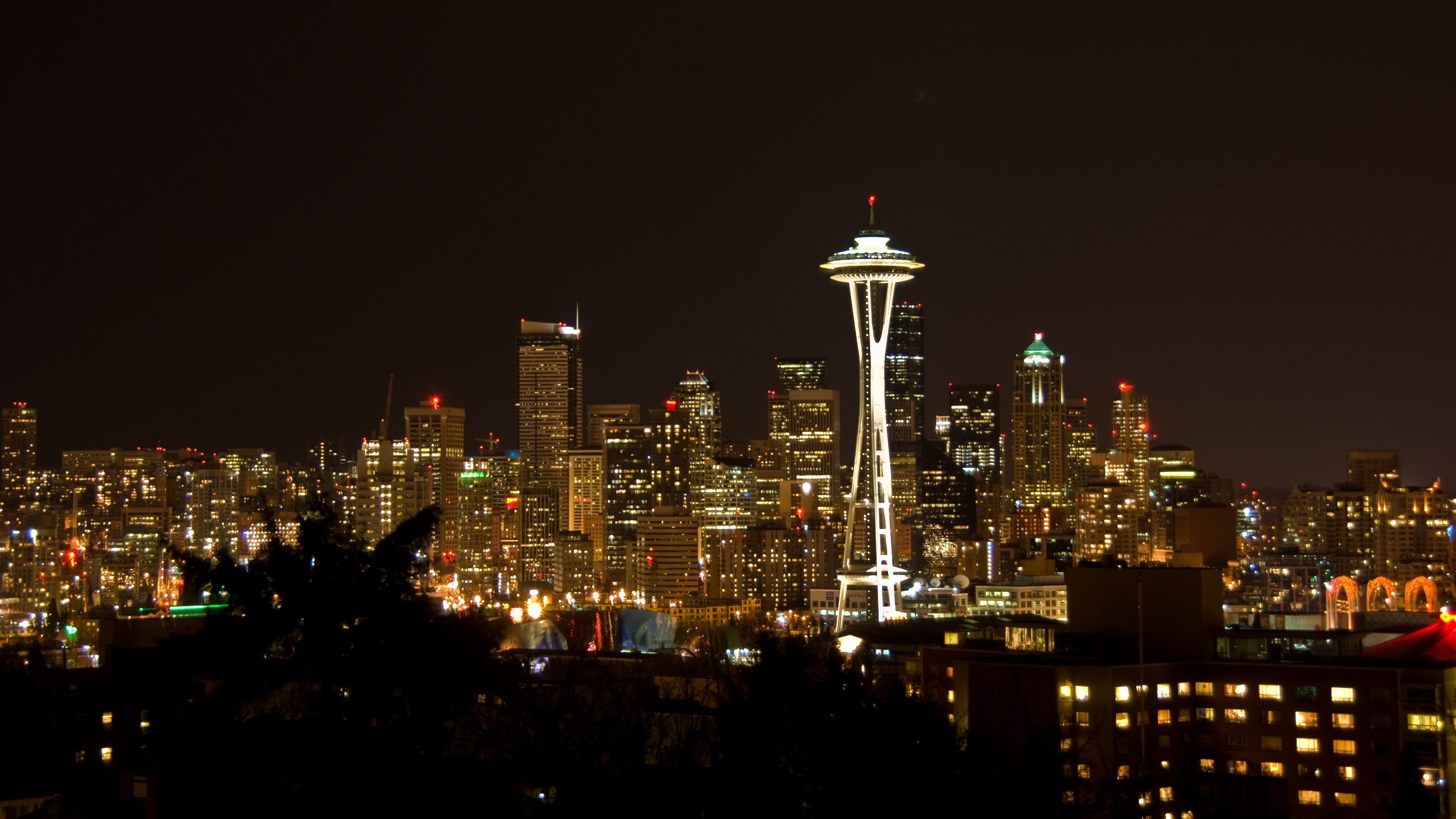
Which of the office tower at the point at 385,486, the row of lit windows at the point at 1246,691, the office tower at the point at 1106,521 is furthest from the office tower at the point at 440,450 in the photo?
the row of lit windows at the point at 1246,691

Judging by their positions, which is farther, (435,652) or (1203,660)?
(1203,660)

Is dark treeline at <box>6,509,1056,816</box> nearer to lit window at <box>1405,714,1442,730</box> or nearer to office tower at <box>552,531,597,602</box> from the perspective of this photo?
lit window at <box>1405,714,1442,730</box>

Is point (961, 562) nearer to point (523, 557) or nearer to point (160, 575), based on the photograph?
point (523, 557)

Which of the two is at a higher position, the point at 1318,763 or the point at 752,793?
the point at 752,793

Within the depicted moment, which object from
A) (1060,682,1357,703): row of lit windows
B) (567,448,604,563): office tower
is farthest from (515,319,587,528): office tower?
(1060,682,1357,703): row of lit windows

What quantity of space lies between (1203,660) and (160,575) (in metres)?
85.7

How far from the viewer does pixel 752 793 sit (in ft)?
39.6

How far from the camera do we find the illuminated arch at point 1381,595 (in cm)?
8606

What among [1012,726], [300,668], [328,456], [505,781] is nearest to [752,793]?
[505,781]

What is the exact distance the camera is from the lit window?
2989 cm

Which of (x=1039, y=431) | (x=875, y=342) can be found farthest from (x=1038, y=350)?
(x=875, y=342)

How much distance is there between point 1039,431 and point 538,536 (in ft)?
176

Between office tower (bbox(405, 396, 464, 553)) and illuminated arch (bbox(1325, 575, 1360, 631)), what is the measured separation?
231ft

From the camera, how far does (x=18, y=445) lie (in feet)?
440
